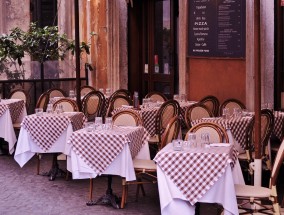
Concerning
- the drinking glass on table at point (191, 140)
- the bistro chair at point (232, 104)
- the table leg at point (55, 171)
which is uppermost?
the bistro chair at point (232, 104)

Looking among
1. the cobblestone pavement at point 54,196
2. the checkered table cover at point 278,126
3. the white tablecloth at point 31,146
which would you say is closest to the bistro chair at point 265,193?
the cobblestone pavement at point 54,196

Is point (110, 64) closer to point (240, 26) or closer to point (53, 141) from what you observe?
point (240, 26)

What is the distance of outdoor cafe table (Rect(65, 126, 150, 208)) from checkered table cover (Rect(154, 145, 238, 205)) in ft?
3.80

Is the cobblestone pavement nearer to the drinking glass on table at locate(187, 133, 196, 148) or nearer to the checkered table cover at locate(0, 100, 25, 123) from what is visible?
the drinking glass on table at locate(187, 133, 196, 148)

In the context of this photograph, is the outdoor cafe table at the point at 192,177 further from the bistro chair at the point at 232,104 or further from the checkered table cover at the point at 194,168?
the bistro chair at the point at 232,104

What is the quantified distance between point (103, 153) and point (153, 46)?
23.3ft

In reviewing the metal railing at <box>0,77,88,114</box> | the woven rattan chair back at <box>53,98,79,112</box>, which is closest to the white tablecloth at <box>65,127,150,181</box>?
the woven rattan chair back at <box>53,98,79,112</box>

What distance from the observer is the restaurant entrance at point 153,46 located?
45.5 ft

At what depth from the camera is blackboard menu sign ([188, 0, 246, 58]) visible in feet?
37.2

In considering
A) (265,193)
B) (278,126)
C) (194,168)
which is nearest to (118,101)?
(278,126)

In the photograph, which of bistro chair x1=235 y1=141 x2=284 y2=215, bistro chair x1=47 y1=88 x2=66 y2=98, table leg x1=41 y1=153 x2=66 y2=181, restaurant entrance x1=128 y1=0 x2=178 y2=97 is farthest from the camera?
restaurant entrance x1=128 y1=0 x2=178 y2=97

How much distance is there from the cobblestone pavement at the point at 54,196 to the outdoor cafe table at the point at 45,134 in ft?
1.42

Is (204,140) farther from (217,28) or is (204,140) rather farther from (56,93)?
(56,93)

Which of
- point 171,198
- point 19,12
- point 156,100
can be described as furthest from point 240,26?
point 19,12
